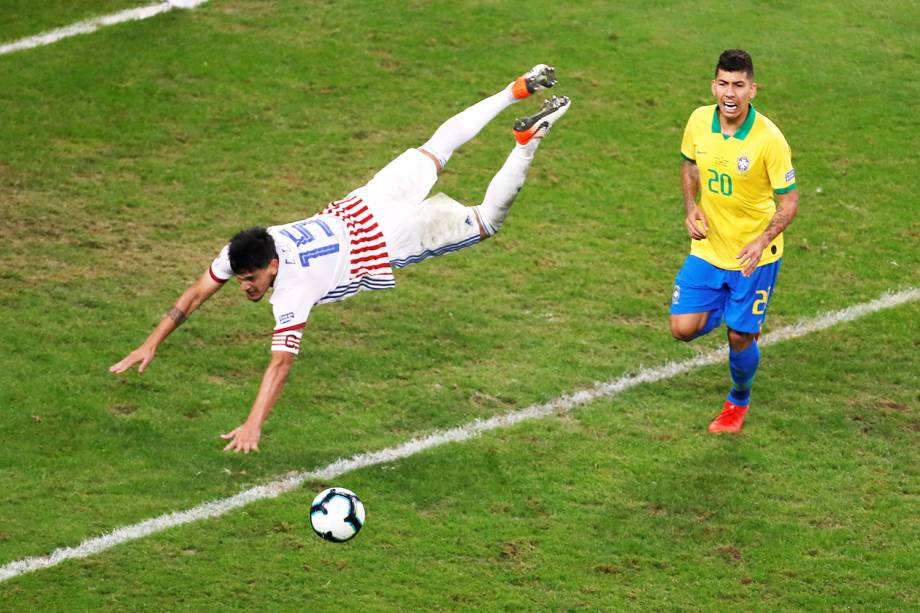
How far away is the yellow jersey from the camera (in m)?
8.82

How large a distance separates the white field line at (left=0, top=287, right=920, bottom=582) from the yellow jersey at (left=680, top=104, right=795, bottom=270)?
1.28 m

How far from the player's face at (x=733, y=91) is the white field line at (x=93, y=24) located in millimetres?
8534

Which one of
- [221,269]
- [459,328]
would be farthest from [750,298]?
[221,269]

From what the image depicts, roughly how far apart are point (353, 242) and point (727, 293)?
234 cm

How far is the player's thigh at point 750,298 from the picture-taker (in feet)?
29.7

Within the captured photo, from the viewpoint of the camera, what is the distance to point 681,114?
554 inches

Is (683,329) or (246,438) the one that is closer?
(246,438)

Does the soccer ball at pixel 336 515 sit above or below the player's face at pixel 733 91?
below

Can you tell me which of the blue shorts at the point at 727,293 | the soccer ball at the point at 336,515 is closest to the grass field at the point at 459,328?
the soccer ball at the point at 336,515

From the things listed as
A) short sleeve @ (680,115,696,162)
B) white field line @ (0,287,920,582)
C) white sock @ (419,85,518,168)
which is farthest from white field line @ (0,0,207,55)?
short sleeve @ (680,115,696,162)

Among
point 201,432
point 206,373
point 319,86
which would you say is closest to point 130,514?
point 201,432

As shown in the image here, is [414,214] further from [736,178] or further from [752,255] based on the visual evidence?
[752,255]

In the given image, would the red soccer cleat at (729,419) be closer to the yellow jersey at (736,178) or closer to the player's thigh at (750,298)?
the player's thigh at (750,298)

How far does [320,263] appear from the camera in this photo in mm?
8758
